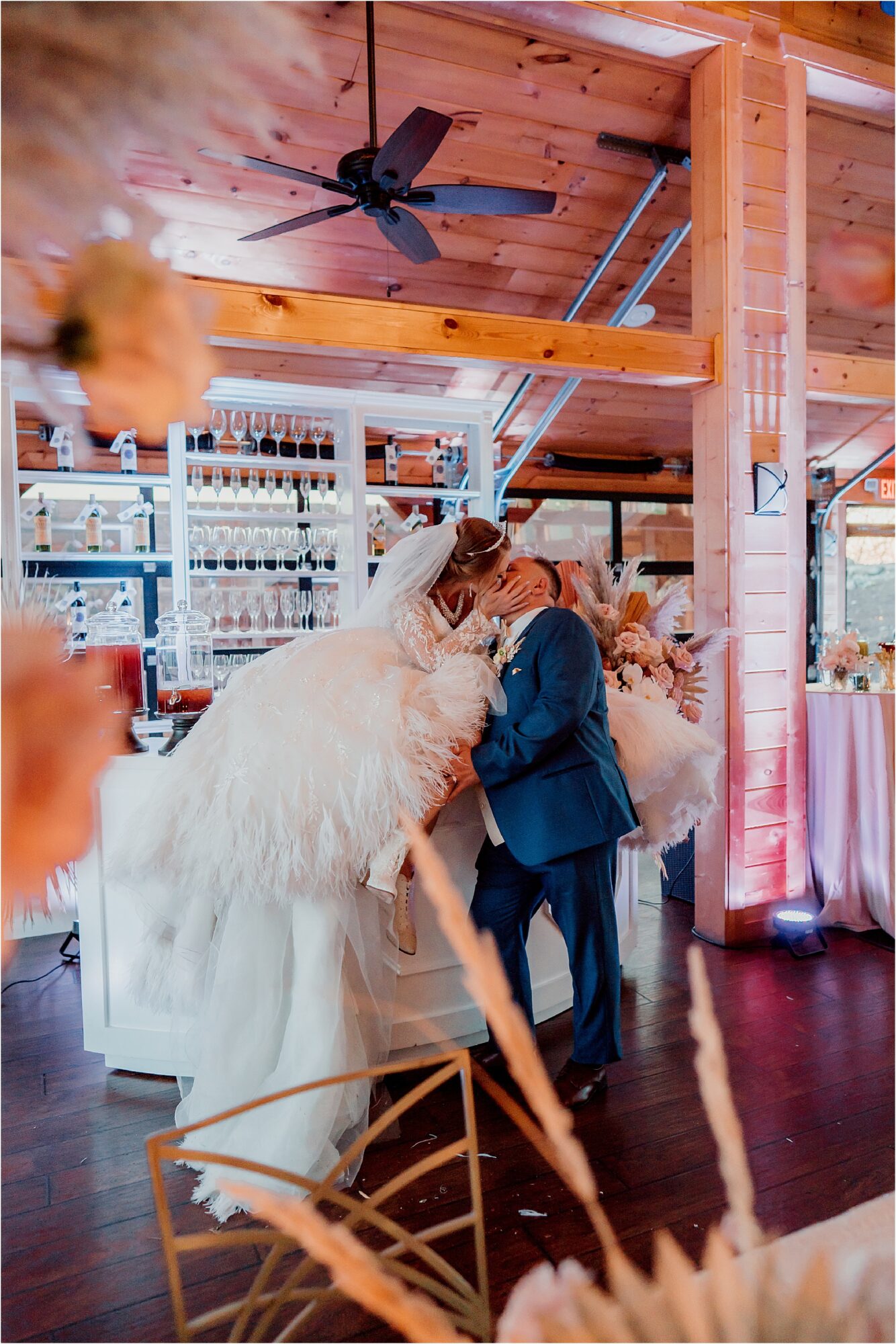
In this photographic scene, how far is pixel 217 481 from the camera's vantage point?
4.11 meters

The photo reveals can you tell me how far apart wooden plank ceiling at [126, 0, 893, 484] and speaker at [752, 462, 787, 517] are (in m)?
0.65

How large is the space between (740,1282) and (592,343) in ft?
9.82

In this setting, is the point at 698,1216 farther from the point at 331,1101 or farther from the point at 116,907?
the point at 116,907

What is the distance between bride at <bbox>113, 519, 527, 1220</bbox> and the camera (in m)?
1.21

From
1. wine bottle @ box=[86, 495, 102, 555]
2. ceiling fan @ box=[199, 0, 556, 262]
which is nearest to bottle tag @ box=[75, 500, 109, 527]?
wine bottle @ box=[86, 495, 102, 555]

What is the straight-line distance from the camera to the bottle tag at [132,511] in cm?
397

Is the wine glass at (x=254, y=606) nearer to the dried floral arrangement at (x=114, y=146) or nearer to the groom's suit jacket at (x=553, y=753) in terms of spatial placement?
the groom's suit jacket at (x=553, y=753)

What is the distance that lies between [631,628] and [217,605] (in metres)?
2.45

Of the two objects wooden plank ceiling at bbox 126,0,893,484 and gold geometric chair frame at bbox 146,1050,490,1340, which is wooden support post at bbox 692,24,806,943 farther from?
gold geometric chair frame at bbox 146,1050,490,1340

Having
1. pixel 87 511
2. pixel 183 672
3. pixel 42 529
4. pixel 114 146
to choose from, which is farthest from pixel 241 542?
pixel 114 146

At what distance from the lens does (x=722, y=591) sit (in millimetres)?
2984

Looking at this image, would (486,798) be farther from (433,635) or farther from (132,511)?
(132,511)

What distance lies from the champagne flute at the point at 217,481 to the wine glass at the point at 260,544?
0.24 m

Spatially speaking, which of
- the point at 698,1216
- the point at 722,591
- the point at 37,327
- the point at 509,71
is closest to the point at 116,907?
the point at 698,1216
